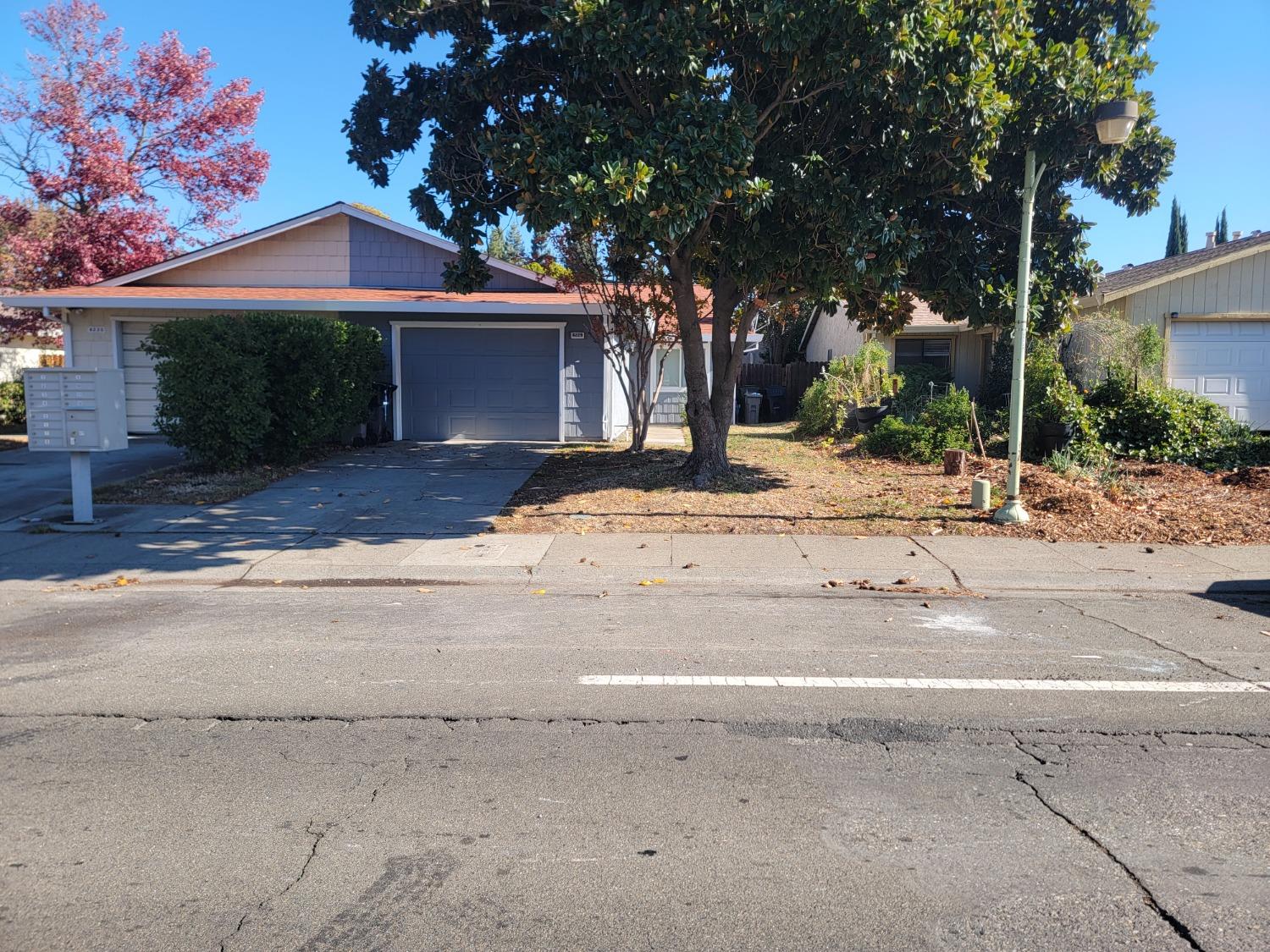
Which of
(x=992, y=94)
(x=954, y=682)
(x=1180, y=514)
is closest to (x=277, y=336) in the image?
(x=992, y=94)

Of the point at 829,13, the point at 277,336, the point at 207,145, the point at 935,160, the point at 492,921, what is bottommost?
the point at 492,921

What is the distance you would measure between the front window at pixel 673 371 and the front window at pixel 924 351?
5.32 m

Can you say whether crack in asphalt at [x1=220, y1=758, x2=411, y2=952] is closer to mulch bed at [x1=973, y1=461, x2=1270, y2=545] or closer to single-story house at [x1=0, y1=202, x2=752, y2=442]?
mulch bed at [x1=973, y1=461, x2=1270, y2=545]

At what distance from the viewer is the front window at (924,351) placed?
74.3 ft

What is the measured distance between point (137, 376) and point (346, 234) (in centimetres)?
514

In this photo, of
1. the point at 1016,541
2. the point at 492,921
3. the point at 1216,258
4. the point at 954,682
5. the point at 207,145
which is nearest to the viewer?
the point at 492,921

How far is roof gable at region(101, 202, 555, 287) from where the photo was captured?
61.0 ft

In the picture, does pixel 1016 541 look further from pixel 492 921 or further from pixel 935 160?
pixel 492 921

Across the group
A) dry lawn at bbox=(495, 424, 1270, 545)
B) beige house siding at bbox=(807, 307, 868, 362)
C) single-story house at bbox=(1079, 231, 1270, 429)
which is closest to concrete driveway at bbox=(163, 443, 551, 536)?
dry lawn at bbox=(495, 424, 1270, 545)

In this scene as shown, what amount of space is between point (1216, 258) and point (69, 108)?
23.0 m

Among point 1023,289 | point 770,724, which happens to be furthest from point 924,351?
point 770,724

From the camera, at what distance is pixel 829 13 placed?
8.87m

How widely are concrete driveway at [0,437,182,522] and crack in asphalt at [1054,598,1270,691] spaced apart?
11419 mm

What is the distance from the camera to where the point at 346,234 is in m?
19.2
